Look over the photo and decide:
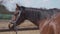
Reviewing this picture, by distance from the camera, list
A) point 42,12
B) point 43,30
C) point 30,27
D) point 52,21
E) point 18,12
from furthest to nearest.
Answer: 1. point 30,27
2. point 18,12
3. point 42,12
4. point 43,30
5. point 52,21

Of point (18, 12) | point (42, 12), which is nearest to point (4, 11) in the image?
point (18, 12)

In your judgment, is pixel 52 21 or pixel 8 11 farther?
pixel 8 11

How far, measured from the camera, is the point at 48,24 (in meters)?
1.43

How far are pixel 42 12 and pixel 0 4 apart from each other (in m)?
1.01

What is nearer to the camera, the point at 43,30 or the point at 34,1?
the point at 43,30

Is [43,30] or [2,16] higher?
[43,30]

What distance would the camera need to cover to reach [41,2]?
2766mm

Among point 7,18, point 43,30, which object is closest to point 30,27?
point 7,18

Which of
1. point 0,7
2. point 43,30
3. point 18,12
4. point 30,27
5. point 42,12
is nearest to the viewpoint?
point 43,30

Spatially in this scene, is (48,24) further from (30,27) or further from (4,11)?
(4,11)

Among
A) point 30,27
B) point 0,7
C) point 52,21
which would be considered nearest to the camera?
point 52,21

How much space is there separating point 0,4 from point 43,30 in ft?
4.12

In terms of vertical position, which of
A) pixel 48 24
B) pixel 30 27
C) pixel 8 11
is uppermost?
pixel 48 24

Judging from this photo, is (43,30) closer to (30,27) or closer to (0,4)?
(30,27)
